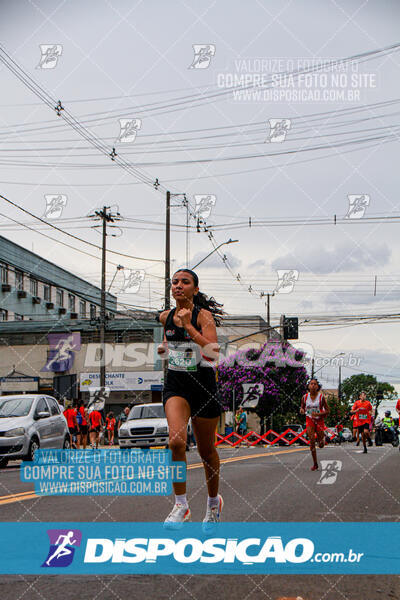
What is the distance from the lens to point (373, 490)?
32.5ft

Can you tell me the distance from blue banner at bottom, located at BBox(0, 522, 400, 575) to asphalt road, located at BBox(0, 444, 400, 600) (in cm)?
23

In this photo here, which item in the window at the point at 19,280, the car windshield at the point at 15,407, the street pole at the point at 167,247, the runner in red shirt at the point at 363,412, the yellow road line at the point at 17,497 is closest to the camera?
the yellow road line at the point at 17,497

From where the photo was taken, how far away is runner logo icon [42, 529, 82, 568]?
16.3ft

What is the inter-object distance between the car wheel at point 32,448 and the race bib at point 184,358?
11118mm

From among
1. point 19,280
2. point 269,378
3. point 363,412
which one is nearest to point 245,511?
point 363,412

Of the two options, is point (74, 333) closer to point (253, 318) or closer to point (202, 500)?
point (253, 318)

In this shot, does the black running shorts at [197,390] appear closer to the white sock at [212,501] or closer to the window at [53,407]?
the white sock at [212,501]

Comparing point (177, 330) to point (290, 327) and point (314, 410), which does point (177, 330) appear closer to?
point (314, 410)

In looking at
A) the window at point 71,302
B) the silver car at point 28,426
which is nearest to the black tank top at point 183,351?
the silver car at point 28,426

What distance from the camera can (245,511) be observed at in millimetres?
7461

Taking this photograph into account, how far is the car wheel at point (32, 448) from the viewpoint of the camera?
51.6 ft

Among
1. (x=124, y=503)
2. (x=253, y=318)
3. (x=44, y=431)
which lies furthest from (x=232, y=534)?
(x=253, y=318)

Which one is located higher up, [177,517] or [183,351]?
[183,351]

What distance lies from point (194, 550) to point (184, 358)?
1.30 meters
